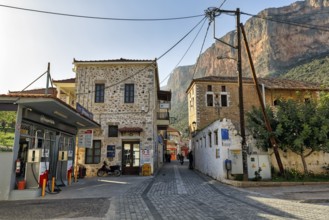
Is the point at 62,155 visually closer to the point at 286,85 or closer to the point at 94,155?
the point at 94,155

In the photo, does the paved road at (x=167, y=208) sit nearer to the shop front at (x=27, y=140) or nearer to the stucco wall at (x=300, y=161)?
the shop front at (x=27, y=140)

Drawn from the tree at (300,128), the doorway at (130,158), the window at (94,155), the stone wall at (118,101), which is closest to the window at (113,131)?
the stone wall at (118,101)

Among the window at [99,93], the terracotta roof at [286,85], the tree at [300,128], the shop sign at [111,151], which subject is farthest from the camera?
the terracotta roof at [286,85]

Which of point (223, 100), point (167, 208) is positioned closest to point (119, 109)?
point (167, 208)

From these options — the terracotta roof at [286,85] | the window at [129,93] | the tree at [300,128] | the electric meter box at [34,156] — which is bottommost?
the electric meter box at [34,156]

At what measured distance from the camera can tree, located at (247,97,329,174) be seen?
11742mm

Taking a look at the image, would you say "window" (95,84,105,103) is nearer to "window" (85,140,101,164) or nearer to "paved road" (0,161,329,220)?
"window" (85,140,101,164)

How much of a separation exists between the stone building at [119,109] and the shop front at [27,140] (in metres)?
6.26

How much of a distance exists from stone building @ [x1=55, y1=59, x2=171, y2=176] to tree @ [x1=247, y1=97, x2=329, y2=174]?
777 cm

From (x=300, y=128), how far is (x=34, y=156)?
1191 cm

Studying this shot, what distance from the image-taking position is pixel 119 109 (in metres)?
18.1

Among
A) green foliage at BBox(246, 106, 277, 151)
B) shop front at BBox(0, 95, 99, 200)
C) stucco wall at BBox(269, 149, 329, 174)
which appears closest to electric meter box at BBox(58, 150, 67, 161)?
shop front at BBox(0, 95, 99, 200)

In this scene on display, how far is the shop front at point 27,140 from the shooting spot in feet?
27.0

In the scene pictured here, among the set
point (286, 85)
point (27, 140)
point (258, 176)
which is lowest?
point (258, 176)
